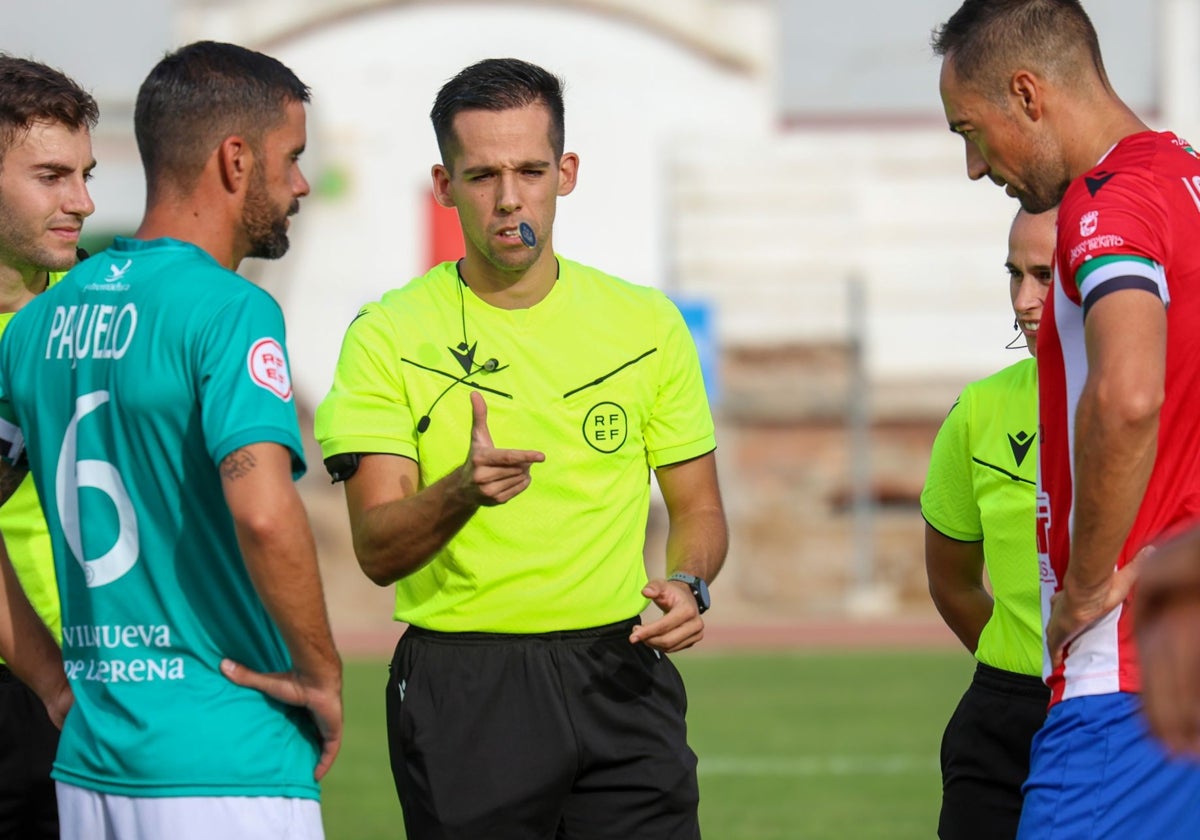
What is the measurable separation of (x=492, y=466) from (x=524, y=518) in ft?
1.76

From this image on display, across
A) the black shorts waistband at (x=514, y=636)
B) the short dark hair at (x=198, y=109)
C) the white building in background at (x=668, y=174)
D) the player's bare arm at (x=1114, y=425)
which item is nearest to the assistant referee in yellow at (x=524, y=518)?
the black shorts waistband at (x=514, y=636)

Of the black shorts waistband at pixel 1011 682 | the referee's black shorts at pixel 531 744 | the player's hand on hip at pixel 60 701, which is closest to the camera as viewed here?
the player's hand on hip at pixel 60 701

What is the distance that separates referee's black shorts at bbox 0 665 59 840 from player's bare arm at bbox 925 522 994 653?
2.36m

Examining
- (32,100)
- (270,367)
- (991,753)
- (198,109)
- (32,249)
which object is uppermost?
(32,100)

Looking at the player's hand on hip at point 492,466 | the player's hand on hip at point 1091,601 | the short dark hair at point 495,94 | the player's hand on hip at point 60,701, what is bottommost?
the player's hand on hip at point 60,701

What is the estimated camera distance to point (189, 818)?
10.9ft

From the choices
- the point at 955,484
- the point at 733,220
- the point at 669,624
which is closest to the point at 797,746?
the point at 955,484

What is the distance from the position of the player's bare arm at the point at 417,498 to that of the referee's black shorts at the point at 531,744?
0.29 metres

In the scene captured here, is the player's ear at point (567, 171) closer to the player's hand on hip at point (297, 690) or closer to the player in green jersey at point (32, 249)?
the player in green jersey at point (32, 249)

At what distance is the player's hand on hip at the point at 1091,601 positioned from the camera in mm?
3311

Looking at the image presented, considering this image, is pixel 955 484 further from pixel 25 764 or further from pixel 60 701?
pixel 25 764

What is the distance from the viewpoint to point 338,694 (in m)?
3.47

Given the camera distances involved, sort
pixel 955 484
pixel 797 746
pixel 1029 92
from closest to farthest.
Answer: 1. pixel 1029 92
2. pixel 955 484
3. pixel 797 746

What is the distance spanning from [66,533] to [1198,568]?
2.34m
